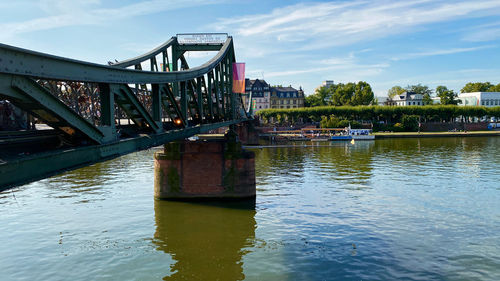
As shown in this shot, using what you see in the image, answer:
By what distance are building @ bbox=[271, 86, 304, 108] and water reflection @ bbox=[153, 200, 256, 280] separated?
12834 centimetres

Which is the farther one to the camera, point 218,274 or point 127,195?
point 127,195

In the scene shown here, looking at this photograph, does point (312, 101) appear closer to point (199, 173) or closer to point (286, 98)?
point (286, 98)

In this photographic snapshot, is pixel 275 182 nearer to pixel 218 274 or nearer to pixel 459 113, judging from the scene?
pixel 218 274

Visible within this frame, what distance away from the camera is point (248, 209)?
26281 mm

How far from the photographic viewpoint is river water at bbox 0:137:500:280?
1639 cm

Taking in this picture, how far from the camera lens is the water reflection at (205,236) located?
16766 millimetres

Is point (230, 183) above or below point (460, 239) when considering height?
above

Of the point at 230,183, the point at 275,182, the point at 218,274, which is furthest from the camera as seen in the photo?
the point at 275,182

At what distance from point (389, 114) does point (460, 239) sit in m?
101

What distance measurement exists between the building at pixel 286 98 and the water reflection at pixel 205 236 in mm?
128345

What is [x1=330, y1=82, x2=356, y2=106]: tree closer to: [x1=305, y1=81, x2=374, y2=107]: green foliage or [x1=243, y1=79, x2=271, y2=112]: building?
[x1=305, y1=81, x2=374, y2=107]: green foliage

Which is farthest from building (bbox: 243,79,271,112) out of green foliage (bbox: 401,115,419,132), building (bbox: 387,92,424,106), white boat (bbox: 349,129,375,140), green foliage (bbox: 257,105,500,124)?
building (bbox: 387,92,424,106)

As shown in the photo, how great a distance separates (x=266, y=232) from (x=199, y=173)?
8.70m

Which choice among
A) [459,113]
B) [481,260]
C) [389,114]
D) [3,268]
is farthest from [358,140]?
[3,268]
